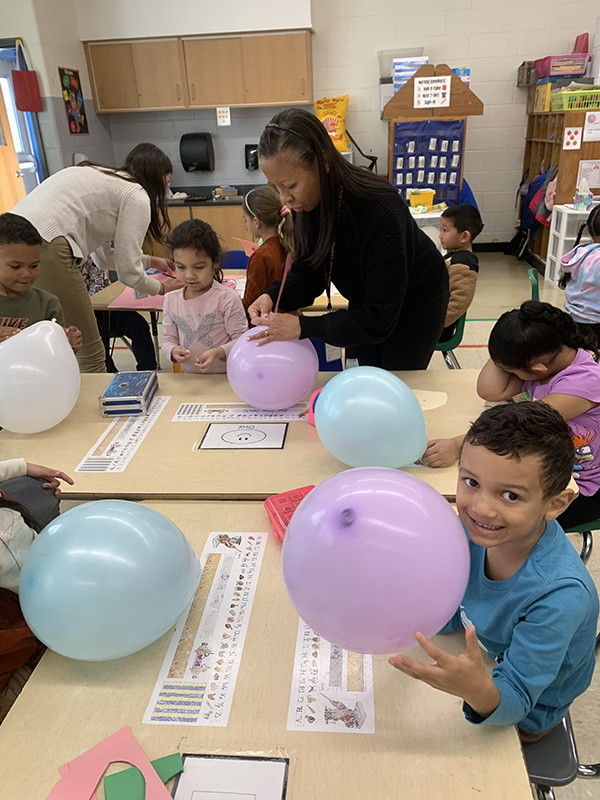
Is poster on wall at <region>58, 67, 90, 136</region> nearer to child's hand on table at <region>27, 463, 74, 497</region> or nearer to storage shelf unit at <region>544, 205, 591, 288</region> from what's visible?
storage shelf unit at <region>544, 205, 591, 288</region>

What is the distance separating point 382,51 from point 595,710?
6.01 metres

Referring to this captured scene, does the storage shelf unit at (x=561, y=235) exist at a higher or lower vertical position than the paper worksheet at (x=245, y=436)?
lower

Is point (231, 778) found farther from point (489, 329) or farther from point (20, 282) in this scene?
point (489, 329)

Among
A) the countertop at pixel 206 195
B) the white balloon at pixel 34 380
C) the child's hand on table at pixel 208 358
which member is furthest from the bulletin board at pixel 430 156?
the white balloon at pixel 34 380

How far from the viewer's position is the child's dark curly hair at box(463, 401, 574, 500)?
2.83ft

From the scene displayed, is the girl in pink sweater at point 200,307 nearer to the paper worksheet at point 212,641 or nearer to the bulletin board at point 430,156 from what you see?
the paper worksheet at point 212,641

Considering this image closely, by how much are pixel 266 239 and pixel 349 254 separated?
976mm

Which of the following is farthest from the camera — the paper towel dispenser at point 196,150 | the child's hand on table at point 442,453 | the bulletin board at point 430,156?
the paper towel dispenser at point 196,150

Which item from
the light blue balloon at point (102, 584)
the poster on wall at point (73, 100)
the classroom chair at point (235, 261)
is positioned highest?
the poster on wall at point (73, 100)

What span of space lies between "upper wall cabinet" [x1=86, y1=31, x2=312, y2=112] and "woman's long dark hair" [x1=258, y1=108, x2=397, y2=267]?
4577 millimetres

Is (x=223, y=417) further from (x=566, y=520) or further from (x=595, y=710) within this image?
(x=595, y=710)

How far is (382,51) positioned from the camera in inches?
229

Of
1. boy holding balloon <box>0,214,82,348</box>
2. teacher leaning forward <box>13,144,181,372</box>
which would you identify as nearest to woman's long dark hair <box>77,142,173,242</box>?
teacher leaning forward <box>13,144,181,372</box>

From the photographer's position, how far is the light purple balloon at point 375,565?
79cm
